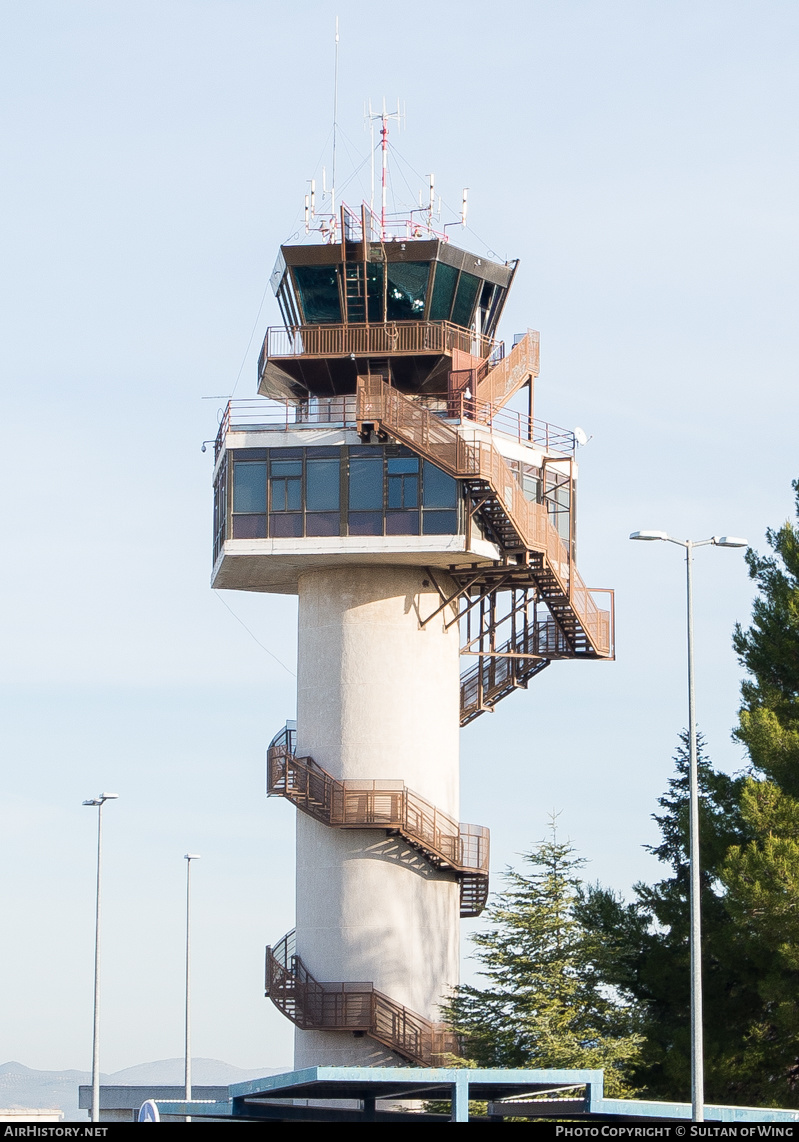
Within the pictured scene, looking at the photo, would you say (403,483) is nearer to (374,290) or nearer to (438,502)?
(438,502)

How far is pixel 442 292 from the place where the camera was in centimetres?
5416

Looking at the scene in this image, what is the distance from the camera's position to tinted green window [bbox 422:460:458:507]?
165ft

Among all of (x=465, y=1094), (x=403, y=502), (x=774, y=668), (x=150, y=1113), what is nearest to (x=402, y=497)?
(x=403, y=502)

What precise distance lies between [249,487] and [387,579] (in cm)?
478

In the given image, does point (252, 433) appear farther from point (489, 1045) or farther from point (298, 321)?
point (489, 1045)

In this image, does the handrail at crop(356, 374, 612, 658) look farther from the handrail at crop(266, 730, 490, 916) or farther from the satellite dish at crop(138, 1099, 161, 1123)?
the satellite dish at crop(138, 1099, 161, 1123)

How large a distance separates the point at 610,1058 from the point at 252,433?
2026 centimetres

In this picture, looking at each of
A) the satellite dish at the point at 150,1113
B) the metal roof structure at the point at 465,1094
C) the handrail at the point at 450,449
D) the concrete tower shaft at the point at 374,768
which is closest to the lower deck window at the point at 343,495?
the handrail at the point at 450,449

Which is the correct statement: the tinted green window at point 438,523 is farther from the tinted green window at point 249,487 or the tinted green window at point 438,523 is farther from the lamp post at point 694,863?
the lamp post at point 694,863

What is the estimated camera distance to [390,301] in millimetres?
53938

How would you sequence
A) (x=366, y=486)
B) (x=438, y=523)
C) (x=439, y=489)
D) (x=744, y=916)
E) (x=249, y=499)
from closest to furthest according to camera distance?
(x=744, y=916) → (x=438, y=523) → (x=439, y=489) → (x=366, y=486) → (x=249, y=499)

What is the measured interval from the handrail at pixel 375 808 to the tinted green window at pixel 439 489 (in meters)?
7.99

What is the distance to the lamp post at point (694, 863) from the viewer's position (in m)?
32.2

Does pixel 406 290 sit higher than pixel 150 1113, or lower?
higher
